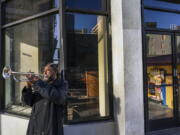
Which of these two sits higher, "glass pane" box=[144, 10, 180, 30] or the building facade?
"glass pane" box=[144, 10, 180, 30]

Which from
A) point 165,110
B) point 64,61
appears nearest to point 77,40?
point 64,61

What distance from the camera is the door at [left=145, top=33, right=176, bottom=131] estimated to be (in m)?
5.77

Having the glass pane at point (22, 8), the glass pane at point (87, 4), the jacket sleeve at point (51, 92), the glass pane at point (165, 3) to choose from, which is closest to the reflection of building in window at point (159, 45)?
the glass pane at point (165, 3)

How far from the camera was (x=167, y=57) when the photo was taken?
6039mm

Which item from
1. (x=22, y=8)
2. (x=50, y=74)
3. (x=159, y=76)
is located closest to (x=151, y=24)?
(x=159, y=76)

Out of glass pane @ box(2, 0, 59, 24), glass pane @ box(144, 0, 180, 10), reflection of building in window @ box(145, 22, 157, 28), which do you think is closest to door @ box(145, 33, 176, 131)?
reflection of building in window @ box(145, 22, 157, 28)

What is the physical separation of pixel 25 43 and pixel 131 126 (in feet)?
9.58

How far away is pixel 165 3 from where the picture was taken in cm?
597

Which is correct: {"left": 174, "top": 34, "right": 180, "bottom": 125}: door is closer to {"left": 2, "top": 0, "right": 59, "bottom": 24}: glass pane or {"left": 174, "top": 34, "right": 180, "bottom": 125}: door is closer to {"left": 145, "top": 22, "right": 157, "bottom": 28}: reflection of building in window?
{"left": 145, "top": 22, "right": 157, "bottom": 28}: reflection of building in window

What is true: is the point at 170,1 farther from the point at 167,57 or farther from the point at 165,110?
the point at 165,110

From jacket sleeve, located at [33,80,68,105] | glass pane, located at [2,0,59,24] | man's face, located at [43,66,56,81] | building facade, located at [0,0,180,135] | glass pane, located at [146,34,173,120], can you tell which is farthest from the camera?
glass pane, located at [146,34,173,120]

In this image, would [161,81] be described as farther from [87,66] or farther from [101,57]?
[87,66]

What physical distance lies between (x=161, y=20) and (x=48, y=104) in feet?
11.5

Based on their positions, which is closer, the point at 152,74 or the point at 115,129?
the point at 115,129
